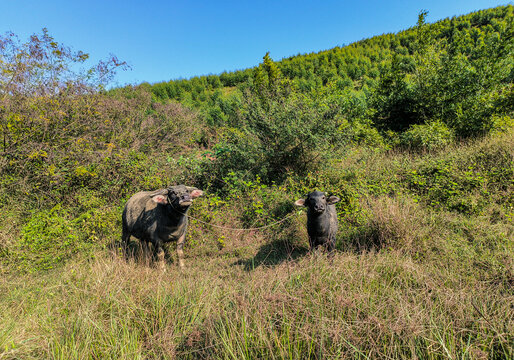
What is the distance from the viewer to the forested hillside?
208cm

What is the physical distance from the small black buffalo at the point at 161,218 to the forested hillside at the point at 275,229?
491mm

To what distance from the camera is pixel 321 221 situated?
12.2 feet

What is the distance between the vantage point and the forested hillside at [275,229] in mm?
2082

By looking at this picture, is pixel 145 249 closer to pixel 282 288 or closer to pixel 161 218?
pixel 161 218

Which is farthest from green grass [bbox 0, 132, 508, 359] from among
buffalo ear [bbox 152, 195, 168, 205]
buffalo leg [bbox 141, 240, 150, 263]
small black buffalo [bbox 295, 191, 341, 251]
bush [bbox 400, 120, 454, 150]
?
bush [bbox 400, 120, 454, 150]

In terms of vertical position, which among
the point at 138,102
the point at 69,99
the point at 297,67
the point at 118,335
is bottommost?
the point at 118,335

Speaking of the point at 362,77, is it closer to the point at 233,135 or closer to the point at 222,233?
the point at 233,135

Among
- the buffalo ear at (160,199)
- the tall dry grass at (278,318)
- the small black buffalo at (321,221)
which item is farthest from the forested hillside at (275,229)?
the buffalo ear at (160,199)

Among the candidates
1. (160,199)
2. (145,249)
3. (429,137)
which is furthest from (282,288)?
(429,137)

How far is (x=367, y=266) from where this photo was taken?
3.08 metres

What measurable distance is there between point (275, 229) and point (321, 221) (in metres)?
1.73

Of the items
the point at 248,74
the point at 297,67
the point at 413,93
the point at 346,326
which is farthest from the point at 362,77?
the point at 346,326

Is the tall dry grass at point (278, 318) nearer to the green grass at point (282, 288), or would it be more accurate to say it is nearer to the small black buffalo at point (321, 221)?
the green grass at point (282, 288)

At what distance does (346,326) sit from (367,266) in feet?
4.32
